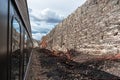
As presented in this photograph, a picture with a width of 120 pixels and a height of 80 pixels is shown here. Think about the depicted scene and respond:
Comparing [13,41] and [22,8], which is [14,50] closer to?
[13,41]

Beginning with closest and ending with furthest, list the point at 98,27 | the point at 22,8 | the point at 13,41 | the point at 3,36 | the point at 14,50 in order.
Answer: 1. the point at 3,36
2. the point at 13,41
3. the point at 14,50
4. the point at 22,8
5. the point at 98,27

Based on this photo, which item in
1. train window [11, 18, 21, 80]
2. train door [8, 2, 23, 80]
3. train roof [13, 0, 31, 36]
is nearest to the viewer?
train door [8, 2, 23, 80]

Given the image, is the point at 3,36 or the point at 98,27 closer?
the point at 3,36

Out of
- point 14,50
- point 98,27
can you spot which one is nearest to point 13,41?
point 14,50

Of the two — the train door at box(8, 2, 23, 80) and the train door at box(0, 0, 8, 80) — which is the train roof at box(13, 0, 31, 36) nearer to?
the train door at box(8, 2, 23, 80)

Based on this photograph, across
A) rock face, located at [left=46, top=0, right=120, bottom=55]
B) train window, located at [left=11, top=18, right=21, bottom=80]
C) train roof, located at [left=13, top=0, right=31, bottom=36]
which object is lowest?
train window, located at [left=11, top=18, right=21, bottom=80]

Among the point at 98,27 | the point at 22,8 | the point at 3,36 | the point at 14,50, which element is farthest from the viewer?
the point at 98,27

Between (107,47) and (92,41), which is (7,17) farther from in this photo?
(92,41)

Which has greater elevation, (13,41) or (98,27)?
(98,27)

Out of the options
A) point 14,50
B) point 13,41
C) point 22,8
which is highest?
point 22,8

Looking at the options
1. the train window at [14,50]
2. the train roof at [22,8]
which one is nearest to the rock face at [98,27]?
the train roof at [22,8]

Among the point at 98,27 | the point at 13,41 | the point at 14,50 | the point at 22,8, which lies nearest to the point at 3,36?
the point at 13,41

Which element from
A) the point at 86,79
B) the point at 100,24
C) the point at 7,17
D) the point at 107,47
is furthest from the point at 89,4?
the point at 7,17

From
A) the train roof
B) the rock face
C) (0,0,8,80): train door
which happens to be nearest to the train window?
the train roof
